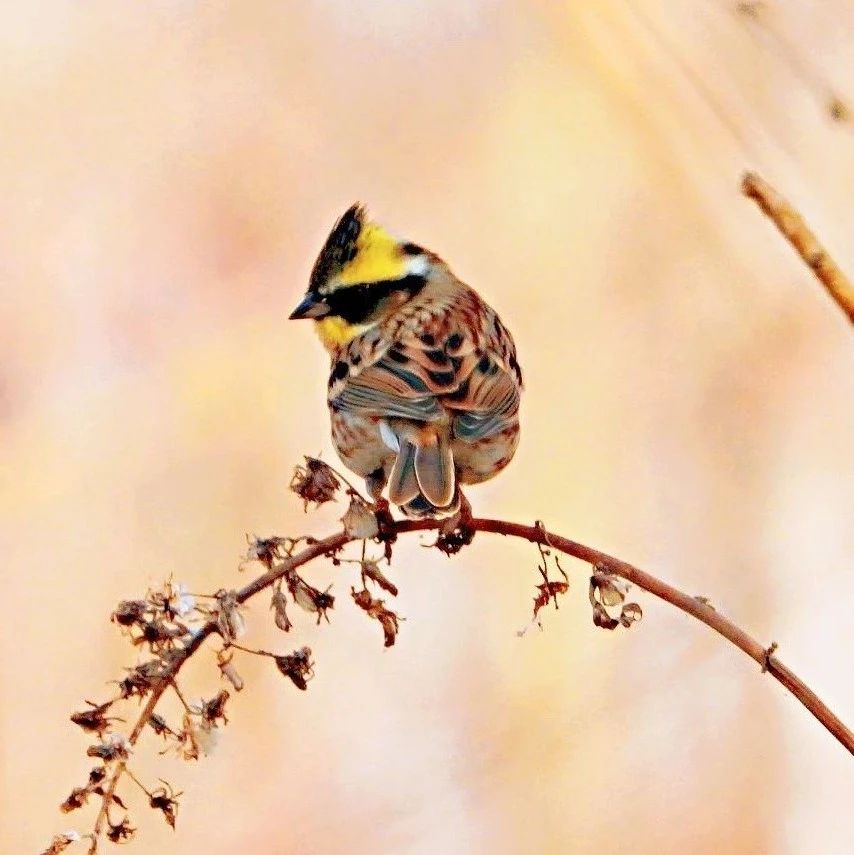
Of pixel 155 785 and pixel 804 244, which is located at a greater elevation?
pixel 155 785

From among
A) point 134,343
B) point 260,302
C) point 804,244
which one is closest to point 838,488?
point 260,302

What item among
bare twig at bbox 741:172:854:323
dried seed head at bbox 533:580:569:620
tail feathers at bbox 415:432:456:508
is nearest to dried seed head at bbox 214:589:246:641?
dried seed head at bbox 533:580:569:620

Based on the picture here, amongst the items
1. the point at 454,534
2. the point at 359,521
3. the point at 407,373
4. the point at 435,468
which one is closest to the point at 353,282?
the point at 407,373

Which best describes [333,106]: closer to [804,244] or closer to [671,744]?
[671,744]

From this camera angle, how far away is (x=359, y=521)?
3.07 feet

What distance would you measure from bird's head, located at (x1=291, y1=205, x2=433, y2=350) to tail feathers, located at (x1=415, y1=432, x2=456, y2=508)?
1.01 ft

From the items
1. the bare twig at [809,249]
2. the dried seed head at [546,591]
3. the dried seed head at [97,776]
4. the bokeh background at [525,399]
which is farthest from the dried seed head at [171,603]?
the bokeh background at [525,399]

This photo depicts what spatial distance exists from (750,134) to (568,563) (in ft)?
2.78

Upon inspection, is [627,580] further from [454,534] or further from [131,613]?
[131,613]

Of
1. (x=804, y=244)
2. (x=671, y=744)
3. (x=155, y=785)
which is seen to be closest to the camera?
(x=804, y=244)

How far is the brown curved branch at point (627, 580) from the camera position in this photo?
740mm

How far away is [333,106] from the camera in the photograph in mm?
2082

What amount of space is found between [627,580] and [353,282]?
A: 779mm

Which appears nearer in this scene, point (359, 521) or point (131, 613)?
point (131, 613)
